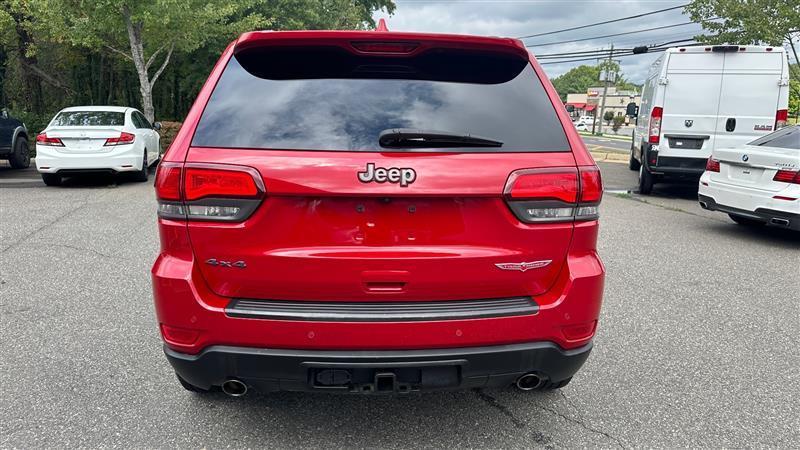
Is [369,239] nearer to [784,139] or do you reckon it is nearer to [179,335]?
[179,335]

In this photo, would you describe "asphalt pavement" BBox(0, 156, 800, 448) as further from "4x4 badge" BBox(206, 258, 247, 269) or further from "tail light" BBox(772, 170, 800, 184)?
"tail light" BBox(772, 170, 800, 184)

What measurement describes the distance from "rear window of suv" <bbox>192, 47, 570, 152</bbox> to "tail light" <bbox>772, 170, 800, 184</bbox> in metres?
5.49

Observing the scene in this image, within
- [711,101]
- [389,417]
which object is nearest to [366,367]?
[389,417]

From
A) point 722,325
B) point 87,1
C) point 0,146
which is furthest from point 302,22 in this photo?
point 722,325

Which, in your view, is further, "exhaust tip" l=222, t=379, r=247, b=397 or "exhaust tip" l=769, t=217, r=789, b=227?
"exhaust tip" l=769, t=217, r=789, b=227

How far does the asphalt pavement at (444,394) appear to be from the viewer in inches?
103

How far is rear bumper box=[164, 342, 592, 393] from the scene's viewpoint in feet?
6.74

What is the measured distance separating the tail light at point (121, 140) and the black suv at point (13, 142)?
144 inches

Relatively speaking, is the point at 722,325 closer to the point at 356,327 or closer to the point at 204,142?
the point at 356,327

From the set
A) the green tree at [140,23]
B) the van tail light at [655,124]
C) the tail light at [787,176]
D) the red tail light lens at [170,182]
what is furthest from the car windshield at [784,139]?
the green tree at [140,23]

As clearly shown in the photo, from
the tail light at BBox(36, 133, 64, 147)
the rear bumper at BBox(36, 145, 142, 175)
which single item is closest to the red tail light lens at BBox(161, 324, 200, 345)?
the rear bumper at BBox(36, 145, 142, 175)

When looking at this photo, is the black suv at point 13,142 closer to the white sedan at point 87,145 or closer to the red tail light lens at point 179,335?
the white sedan at point 87,145

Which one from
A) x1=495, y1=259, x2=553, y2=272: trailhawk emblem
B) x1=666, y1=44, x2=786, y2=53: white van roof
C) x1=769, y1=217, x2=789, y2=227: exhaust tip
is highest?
x1=666, y1=44, x2=786, y2=53: white van roof

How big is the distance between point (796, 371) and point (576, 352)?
2050mm
